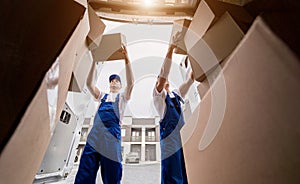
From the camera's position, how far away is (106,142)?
1104 mm

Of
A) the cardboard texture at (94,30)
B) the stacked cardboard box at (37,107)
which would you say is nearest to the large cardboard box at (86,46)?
the cardboard texture at (94,30)

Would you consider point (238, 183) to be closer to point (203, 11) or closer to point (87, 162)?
point (203, 11)

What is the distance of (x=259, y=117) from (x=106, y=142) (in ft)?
2.97

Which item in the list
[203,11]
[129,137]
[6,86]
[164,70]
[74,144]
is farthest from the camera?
[129,137]

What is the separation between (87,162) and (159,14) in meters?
0.92

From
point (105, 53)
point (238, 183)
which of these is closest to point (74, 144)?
point (105, 53)

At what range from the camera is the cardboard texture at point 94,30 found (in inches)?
29.1

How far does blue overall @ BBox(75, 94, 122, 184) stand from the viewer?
103cm

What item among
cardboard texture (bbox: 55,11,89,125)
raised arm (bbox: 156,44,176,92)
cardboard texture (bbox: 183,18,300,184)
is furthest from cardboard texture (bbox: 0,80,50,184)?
raised arm (bbox: 156,44,176,92)

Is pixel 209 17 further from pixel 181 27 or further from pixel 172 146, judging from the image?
pixel 172 146

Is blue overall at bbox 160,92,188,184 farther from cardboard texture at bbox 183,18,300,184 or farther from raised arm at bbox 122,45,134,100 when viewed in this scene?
cardboard texture at bbox 183,18,300,184

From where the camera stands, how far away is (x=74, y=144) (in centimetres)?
129

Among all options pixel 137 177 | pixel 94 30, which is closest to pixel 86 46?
pixel 94 30

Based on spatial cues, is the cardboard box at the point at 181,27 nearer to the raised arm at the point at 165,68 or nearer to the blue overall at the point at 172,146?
the raised arm at the point at 165,68
